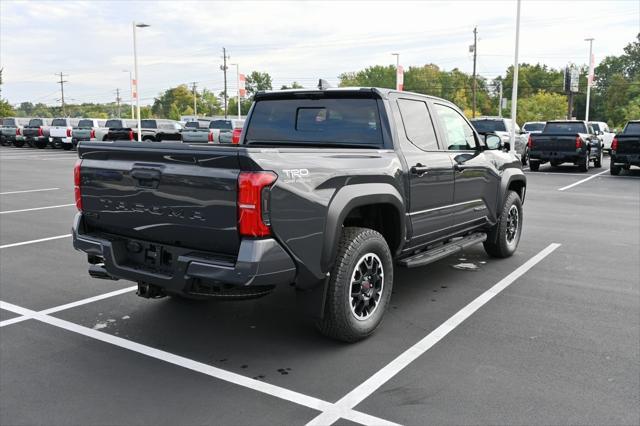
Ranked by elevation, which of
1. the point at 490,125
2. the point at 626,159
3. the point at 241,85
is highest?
the point at 241,85

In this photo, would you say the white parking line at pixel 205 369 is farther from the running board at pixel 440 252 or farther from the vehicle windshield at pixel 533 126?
the vehicle windshield at pixel 533 126

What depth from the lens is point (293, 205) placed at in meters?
3.54

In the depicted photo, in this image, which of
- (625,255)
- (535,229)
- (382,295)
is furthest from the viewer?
(535,229)

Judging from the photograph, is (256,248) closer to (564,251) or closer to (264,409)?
(264,409)

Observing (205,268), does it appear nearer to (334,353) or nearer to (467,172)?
(334,353)

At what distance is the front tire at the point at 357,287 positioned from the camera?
3.97 metres

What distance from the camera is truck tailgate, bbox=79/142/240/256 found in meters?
3.42

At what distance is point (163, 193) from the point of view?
367 centimetres

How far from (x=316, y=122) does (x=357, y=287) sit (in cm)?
161

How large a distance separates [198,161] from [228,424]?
5.02ft

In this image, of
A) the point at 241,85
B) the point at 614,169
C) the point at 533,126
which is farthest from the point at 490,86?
the point at 614,169

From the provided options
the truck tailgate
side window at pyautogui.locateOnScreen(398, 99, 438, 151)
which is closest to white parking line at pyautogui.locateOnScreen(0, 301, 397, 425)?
the truck tailgate

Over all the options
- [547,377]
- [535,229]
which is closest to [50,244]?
[547,377]

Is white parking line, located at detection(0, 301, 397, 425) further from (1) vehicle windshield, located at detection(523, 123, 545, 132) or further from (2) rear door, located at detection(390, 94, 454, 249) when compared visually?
(1) vehicle windshield, located at detection(523, 123, 545, 132)
